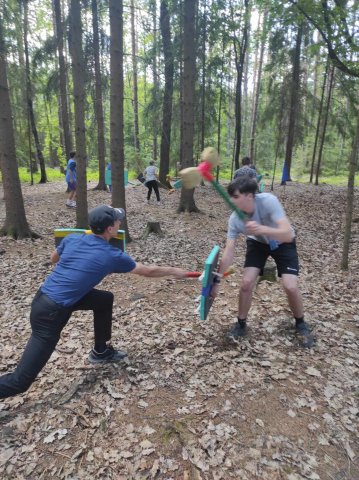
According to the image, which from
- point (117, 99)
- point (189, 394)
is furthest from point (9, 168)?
point (189, 394)

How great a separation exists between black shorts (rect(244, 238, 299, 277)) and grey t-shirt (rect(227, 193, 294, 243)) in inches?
7.5

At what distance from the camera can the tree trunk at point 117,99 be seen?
7348 millimetres

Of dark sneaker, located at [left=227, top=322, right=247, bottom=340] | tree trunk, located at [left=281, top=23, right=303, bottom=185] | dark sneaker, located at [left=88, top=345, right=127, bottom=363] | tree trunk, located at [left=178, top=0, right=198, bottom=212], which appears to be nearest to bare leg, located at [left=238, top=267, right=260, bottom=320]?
dark sneaker, located at [left=227, top=322, right=247, bottom=340]

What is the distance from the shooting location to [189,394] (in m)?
3.53

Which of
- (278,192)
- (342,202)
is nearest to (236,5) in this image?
(278,192)

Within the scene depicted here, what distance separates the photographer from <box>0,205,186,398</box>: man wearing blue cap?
3.15 m

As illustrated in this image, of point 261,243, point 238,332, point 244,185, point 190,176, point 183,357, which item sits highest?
point 190,176

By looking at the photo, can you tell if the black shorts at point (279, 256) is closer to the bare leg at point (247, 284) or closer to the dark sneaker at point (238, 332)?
the bare leg at point (247, 284)

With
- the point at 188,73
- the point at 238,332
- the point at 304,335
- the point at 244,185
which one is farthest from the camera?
the point at 188,73

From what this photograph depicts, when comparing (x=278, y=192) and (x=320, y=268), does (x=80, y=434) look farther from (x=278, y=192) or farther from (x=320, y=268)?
(x=278, y=192)

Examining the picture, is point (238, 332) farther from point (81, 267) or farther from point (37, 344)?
point (37, 344)

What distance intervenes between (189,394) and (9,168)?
7.16 meters

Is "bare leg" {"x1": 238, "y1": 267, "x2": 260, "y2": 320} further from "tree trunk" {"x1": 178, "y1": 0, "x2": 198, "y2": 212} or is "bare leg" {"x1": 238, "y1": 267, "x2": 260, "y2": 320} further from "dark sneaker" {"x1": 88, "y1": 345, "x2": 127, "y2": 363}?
"tree trunk" {"x1": 178, "y1": 0, "x2": 198, "y2": 212}

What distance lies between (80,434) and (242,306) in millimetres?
2348
